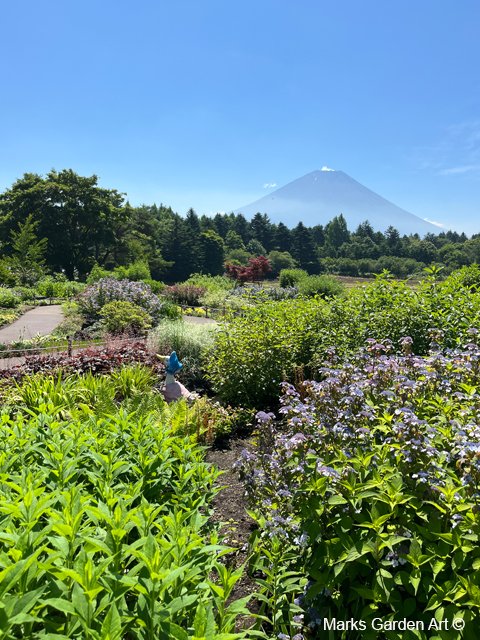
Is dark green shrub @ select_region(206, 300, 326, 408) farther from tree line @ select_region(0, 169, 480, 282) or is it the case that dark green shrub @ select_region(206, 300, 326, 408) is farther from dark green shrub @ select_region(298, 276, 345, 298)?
tree line @ select_region(0, 169, 480, 282)

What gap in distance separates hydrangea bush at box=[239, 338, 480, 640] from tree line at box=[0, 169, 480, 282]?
2811 cm

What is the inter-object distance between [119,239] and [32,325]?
33449 mm

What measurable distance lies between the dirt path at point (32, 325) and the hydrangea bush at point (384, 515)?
11.1m

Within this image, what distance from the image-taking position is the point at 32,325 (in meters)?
15.8

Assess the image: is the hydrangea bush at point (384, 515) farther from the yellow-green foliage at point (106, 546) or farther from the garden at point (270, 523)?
the yellow-green foliage at point (106, 546)

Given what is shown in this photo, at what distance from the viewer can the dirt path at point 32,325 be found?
13.8 metres

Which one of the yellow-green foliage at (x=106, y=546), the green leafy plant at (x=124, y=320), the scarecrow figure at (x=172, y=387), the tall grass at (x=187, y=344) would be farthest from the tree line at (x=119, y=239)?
the yellow-green foliage at (x=106, y=546)

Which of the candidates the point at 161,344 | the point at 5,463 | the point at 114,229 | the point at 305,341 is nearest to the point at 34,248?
the point at 114,229

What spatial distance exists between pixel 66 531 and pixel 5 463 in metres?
1.15

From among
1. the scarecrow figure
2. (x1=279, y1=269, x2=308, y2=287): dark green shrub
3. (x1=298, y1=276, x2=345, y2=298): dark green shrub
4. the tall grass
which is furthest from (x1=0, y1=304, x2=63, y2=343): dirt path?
(x1=279, y1=269, x2=308, y2=287): dark green shrub

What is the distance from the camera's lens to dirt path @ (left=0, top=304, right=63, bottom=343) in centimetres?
1375

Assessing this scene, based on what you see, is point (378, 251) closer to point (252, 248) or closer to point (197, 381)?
point (252, 248)

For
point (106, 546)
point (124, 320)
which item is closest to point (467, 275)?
point (106, 546)

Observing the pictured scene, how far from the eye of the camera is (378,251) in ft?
308
